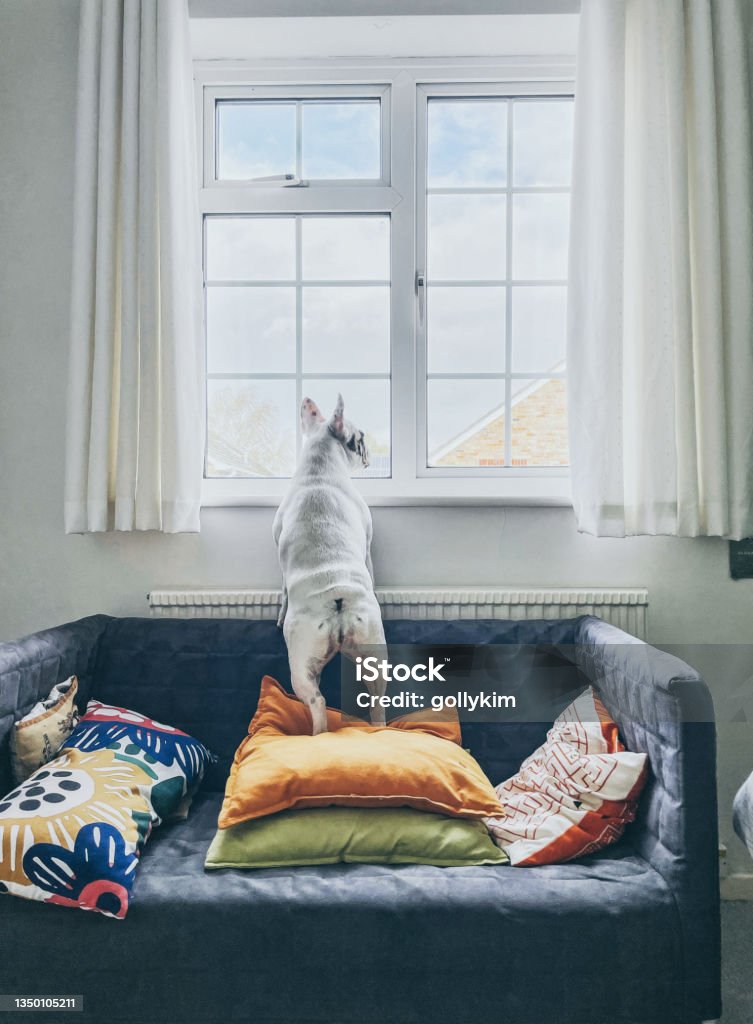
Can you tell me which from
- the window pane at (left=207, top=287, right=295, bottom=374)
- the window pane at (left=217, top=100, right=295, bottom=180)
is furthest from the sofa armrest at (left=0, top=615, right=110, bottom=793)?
the window pane at (left=217, top=100, right=295, bottom=180)

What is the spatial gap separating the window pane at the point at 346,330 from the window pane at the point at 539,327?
44 centimetres

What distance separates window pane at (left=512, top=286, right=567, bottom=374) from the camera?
7.82 ft

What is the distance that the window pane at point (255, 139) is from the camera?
7.88ft

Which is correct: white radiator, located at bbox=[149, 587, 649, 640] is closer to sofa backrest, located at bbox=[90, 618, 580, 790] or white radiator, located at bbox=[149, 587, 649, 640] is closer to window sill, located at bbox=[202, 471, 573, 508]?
sofa backrest, located at bbox=[90, 618, 580, 790]

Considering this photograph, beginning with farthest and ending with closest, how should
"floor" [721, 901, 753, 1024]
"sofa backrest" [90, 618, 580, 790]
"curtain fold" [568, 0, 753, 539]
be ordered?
"curtain fold" [568, 0, 753, 539]
"sofa backrest" [90, 618, 580, 790]
"floor" [721, 901, 753, 1024]

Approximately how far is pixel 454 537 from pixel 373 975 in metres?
1.23

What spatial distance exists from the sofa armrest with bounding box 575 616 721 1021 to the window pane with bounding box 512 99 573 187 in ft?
5.40

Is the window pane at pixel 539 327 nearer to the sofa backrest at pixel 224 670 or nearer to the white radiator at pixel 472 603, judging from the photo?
the white radiator at pixel 472 603

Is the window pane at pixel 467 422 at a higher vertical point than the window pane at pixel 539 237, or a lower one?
lower

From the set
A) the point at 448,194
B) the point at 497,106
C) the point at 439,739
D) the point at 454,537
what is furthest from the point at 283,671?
the point at 497,106

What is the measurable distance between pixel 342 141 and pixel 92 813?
6.91 feet

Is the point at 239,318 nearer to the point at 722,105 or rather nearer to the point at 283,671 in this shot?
the point at 283,671

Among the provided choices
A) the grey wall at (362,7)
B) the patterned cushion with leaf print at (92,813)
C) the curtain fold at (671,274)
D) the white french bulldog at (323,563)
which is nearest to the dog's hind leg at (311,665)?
the white french bulldog at (323,563)

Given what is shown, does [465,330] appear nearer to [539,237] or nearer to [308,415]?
[539,237]
